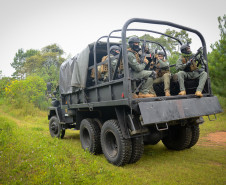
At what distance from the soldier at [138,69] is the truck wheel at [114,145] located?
0.84m

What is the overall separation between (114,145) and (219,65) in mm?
7686

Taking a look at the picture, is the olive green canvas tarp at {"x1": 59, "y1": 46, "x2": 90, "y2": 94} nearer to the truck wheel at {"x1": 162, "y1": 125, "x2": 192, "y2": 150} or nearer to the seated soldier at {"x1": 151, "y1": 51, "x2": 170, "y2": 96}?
the seated soldier at {"x1": 151, "y1": 51, "x2": 170, "y2": 96}

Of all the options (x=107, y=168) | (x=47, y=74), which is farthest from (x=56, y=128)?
(x=47, y=74)

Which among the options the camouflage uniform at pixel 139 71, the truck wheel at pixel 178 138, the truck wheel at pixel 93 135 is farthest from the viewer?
the truck wheel at pixel 178 138

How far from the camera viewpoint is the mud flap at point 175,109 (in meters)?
3.47

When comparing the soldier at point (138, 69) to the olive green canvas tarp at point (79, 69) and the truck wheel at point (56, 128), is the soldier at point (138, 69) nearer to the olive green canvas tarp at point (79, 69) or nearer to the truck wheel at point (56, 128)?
the olive green canvas tarp at point (79, 69)

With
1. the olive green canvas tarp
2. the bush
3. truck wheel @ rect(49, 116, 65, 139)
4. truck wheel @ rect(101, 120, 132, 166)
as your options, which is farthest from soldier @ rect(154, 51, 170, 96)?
the bush

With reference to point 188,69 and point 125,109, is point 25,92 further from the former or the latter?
point 188,69

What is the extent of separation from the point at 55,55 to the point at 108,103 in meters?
26.1

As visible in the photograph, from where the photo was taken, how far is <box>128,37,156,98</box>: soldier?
418 centimetres

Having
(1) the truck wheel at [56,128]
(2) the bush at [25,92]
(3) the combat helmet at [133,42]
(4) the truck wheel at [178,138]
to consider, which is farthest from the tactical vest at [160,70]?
(2) the bush at [25,92]

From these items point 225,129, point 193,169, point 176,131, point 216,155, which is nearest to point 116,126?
point 193,169

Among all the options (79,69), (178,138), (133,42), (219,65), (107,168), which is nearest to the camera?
(107,168)

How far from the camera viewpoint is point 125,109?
4051mm
